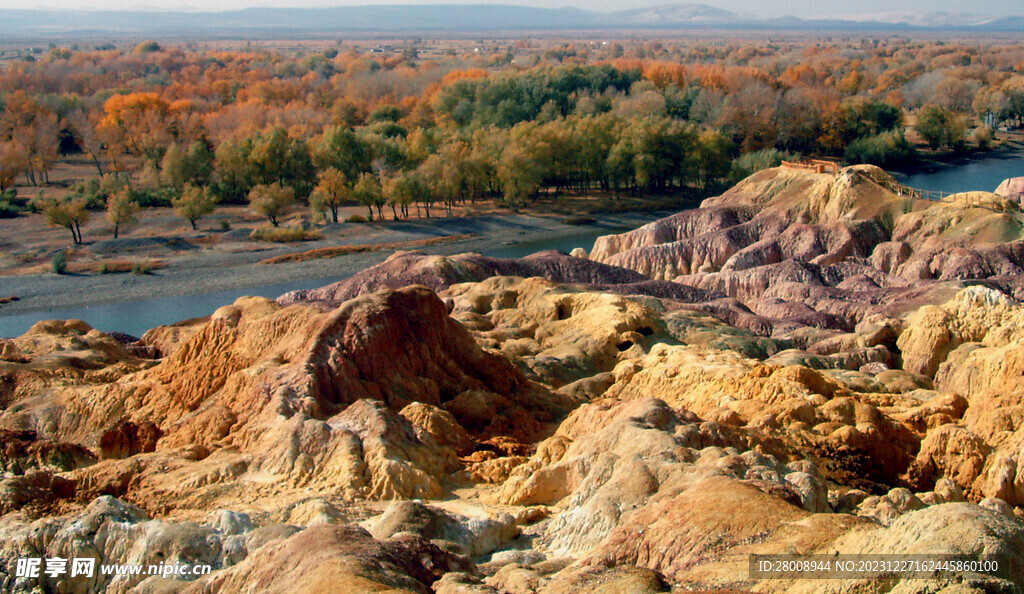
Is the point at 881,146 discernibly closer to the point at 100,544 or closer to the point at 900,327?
the point at 900,327

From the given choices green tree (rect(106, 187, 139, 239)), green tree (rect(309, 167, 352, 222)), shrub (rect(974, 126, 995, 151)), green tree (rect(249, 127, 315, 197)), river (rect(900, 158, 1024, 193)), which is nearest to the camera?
green tree (rect(106, 187, 139, 239))

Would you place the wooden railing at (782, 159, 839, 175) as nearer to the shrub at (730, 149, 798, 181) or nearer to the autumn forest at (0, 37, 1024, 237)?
the autumn forest at (0, 37, 1024, 237)

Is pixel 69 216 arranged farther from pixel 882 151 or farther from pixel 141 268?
pixel 882 151

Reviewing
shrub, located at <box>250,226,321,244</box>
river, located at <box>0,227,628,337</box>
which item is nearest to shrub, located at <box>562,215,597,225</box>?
shrub, located at <box>250,226,321,244</box>

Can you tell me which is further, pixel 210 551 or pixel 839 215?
pixel 839 215

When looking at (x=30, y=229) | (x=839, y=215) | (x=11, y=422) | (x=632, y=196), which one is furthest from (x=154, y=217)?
(x=11, y=422)

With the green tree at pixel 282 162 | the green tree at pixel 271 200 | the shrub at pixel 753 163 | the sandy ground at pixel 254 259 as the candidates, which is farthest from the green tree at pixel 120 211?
the shrub at pixel 753 163
